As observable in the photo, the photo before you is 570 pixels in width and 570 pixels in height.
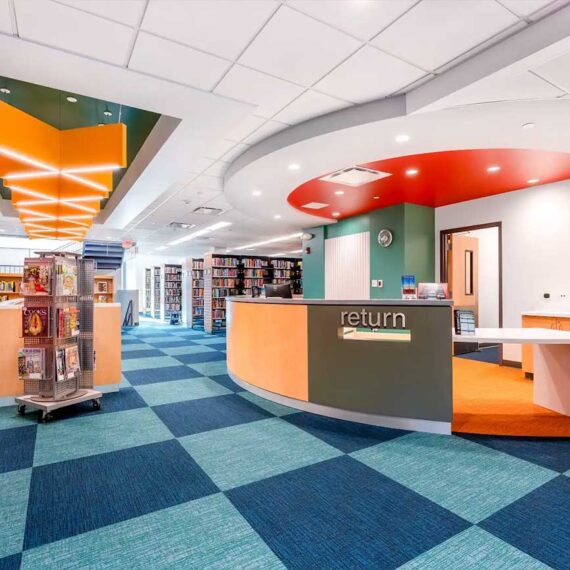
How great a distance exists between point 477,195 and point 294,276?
7473 millimetres

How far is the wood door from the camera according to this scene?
7977 millimetres

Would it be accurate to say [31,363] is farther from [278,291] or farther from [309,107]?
[309,107]

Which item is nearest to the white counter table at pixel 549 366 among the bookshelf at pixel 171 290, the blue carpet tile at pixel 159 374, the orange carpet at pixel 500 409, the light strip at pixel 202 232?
the orange carpet at pixel 500 409

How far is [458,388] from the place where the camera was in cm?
499

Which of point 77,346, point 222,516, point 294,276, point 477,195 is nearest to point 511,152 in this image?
point 477,195

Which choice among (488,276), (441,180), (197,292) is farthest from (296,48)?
(197,292)

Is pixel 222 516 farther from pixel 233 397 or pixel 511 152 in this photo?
pixel 511 152

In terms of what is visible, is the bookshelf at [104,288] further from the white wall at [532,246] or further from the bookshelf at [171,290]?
the white wall at [532,246]

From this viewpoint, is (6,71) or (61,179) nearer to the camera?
(6,71)

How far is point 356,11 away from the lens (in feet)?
8.35

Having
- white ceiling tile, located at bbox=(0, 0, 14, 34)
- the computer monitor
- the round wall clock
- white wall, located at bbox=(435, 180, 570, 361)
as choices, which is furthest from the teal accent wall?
white ceiling tile, located at bbox=(0, 0, 14, 34)

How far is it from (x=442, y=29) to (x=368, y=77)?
760 mm

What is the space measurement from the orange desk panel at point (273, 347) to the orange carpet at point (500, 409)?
63.5 inches

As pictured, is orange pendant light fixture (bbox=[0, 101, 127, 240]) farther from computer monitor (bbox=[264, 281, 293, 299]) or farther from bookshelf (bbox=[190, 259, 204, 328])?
bookshelf (bbox=[190, 259, 204, 328])
